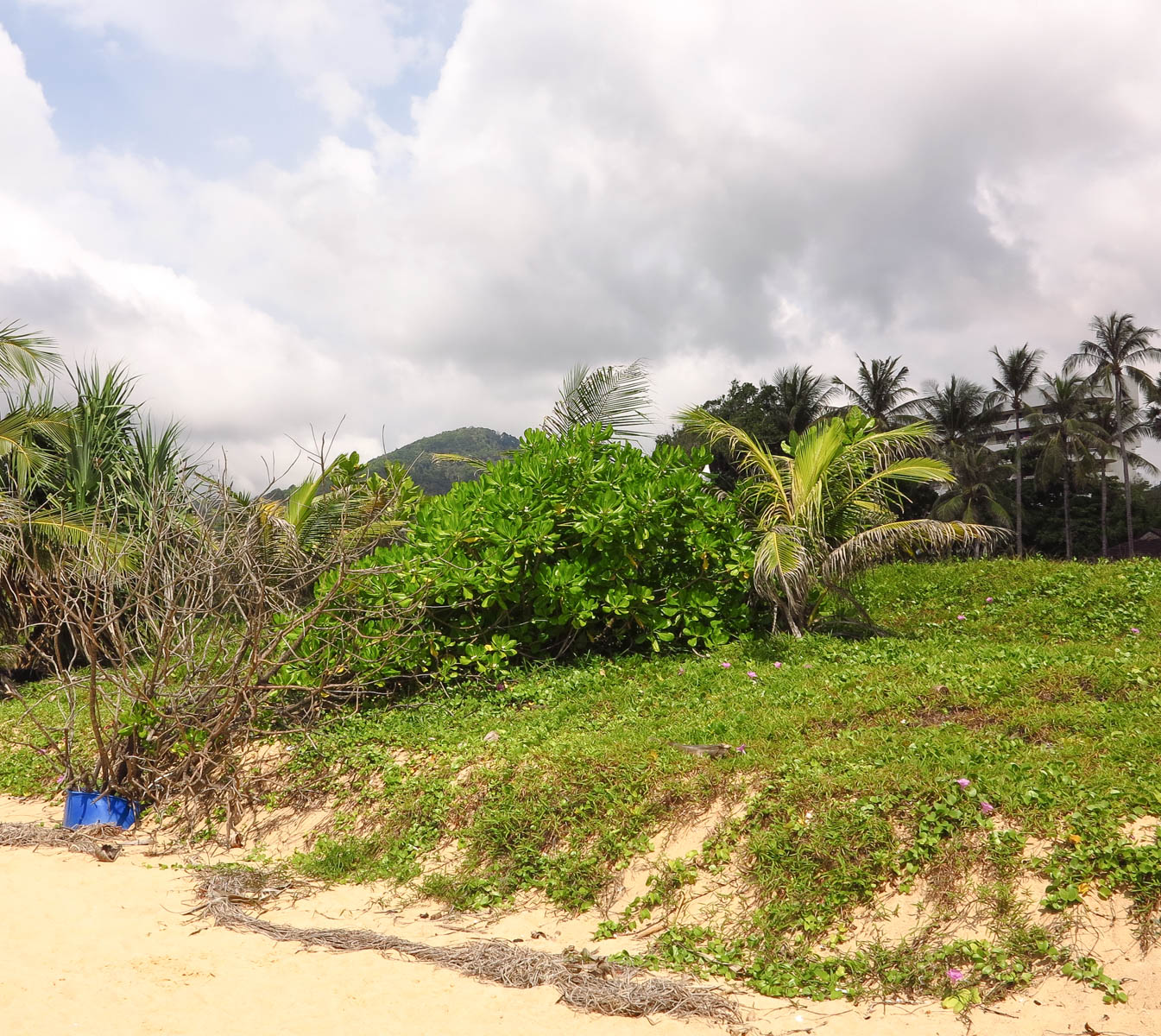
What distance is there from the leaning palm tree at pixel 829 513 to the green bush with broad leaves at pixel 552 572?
0.48 meters

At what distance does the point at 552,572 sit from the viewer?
8570 millimetres

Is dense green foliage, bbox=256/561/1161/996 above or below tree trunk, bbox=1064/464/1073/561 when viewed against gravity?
below

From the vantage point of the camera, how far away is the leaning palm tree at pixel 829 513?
884 centimetres

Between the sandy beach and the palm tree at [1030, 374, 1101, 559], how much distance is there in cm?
3372

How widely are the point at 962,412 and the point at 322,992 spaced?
3924 centimetres

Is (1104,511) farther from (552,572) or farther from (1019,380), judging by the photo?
(552,572)

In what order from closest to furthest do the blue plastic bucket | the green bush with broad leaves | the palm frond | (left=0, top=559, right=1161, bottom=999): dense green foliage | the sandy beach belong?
1. the sandy beach
2. (left=0, top=559, right=1161, bottom=999): dense green foliage
3. the blue plastic bucket
4. the green bush with broad leaves
5. the palm frond

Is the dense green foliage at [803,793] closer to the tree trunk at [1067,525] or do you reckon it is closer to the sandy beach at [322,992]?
the sandy beach at [322,992]

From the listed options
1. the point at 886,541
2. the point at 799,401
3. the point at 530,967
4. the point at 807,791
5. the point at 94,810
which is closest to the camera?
the point at 530,967

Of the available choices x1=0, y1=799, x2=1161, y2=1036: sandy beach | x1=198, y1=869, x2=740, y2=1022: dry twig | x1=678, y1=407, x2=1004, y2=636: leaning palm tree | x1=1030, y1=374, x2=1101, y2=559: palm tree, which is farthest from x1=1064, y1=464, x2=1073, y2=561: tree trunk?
x1=198, y1=869, x2=740, y2=1022: dry twig

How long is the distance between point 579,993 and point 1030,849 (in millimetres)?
2406

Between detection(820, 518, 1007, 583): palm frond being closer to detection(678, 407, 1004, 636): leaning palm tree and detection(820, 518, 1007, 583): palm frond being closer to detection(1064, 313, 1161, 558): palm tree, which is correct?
detection(678, 407, 1004, 636): leaning palm tree

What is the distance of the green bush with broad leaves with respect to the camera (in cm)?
834

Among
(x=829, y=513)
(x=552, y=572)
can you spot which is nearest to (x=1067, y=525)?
(x=829, y=513)
